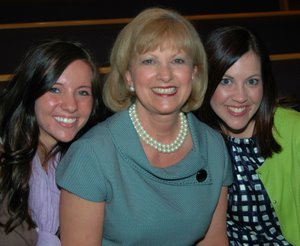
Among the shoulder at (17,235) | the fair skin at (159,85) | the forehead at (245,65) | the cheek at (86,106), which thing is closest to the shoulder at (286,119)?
the forehead at (245,65)

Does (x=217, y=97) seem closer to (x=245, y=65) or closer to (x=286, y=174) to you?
(x=245, y=65)

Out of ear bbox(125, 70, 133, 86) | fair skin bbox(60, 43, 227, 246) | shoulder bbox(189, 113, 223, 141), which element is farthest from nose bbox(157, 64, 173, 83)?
shoulder bbox(189, 113, 223, 141)

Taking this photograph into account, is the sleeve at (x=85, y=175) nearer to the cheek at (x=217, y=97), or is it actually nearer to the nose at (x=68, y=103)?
the nose at (x=68, y=103)

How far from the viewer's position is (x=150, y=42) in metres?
1.40

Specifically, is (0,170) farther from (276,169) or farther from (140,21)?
(276,169)

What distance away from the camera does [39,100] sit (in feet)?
5.14

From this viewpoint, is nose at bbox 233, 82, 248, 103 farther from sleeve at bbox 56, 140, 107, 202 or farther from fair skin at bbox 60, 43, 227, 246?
sleeve at bbox 56, 140, 107, 202

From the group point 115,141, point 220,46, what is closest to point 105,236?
point 115,141

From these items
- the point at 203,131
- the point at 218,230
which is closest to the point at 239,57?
the point at 203,131

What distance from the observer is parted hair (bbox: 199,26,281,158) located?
5.32ft

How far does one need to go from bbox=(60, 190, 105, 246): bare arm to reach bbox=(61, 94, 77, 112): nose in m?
0.33

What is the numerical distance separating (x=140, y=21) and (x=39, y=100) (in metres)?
0.48

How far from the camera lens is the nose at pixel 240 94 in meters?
1.64

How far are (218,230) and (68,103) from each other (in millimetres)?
771
